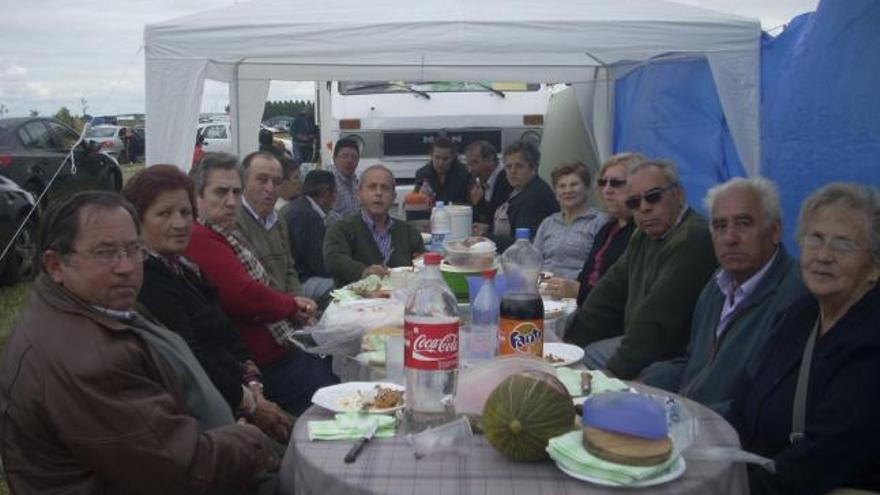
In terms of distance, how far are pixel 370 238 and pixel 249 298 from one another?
1.70m

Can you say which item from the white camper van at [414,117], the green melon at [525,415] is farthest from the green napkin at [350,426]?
the white camper van at [414,117]

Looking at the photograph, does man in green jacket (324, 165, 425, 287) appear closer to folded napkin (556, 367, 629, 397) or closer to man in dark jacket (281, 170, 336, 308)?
man in dark jacket (281, 170, 336, 308)

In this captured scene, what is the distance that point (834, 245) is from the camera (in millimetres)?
2213

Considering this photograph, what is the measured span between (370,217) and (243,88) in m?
3.40

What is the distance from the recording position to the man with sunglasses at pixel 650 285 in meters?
3.20

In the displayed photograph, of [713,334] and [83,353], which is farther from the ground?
[83,353]

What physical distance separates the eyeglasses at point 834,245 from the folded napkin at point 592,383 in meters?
0.66

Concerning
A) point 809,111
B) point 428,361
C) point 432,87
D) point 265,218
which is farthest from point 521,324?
point 432,87

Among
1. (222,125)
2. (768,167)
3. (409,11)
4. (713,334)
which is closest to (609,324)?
(713,334)

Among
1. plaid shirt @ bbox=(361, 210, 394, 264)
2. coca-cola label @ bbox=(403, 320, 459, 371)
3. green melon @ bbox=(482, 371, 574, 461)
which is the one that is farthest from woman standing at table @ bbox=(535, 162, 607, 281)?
green melon @ bbox=(482, 371, 574, 461)

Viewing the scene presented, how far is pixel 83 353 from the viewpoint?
5.51ft

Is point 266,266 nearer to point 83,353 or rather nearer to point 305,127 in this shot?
point 83,353

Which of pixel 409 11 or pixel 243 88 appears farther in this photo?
pixel 243 88

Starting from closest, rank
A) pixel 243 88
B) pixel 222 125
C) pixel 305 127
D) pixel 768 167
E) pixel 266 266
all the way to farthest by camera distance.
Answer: pixel 266 266 < pixel 768 167 < pixel 243 88 < pixel 305 127 < pixel 222 125
